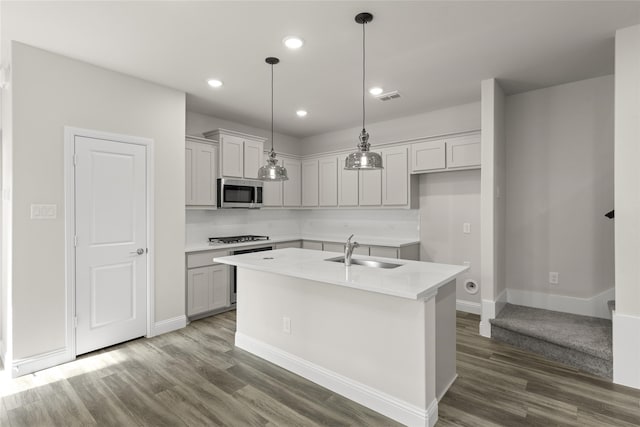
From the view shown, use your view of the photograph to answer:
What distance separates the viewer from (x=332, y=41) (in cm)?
269

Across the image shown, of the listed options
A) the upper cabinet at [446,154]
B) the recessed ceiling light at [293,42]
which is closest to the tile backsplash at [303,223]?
the upper cabinet at [446,154]

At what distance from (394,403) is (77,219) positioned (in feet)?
10.1

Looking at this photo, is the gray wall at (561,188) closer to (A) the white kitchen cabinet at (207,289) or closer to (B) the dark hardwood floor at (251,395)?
(B) the dark hardwood floor at (251,395)

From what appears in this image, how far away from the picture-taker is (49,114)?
2875 millimetres

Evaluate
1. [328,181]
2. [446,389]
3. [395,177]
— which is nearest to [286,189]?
[328,181]

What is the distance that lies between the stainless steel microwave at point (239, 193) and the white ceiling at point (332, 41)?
48.9 inches

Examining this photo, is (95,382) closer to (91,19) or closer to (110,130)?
(110,130)

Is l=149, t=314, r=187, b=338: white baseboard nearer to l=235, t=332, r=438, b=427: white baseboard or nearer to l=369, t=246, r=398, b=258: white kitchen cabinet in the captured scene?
l=235, t=332, r=438, b=427: white baseboard

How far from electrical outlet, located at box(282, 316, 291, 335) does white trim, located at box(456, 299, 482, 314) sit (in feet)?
8.78

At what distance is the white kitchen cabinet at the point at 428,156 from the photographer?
4341mm

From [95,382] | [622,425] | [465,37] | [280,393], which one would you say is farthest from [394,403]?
[465,37]

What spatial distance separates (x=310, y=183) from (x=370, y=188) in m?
1.22

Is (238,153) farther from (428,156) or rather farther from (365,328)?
(365,328)

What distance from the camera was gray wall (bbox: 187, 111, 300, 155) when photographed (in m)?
4.62
